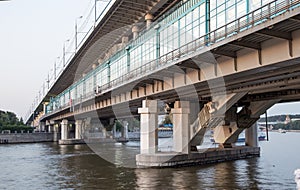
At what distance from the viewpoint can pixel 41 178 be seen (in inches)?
1193

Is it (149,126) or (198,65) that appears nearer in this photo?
(198,65)

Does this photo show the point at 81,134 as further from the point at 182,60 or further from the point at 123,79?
the point at 182,60

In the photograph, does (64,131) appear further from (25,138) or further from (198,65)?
(198,65)

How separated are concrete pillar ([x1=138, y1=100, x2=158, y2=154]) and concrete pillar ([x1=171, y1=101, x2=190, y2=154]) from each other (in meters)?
2.04

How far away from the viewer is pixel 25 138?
98.6 m

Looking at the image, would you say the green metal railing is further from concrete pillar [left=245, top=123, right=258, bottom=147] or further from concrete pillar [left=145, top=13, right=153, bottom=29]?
concrete pillar [left=245, top=123, right=258, bottom=147]

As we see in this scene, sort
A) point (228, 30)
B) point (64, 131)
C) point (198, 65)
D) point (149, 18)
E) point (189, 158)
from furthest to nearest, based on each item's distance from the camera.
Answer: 1. point (64, 131)
2. point (149, 18)
3. point (189, 158)
4. point (198, 65)
5. point (228, 30)

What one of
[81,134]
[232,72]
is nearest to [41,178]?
[232,72]

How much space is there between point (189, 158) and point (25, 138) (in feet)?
238

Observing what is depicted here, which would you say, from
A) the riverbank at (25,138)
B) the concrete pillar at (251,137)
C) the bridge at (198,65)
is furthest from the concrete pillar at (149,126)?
the riverbank at (25,138)

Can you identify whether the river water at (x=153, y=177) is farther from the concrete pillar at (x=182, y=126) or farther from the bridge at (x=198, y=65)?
the bridge at (x=198, y=65)

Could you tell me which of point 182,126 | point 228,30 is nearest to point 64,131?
point 182,126

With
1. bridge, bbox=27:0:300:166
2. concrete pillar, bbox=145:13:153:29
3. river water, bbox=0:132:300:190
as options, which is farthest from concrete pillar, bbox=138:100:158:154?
concrete pillar, bbox=145:13:153:29

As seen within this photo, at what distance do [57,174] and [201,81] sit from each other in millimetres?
15315
